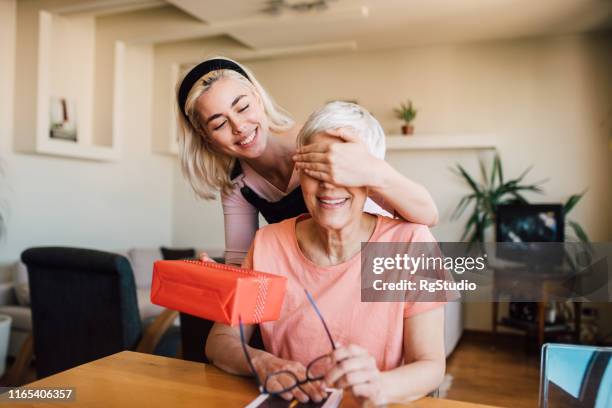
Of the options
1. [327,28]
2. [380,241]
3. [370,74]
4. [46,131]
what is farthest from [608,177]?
[46,131]

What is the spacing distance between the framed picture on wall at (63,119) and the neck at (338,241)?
4.12 metres

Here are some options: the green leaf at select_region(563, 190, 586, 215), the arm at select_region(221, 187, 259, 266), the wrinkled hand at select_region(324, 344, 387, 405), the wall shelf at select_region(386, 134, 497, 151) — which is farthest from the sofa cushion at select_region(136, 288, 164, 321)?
the green leaf at select_region(563, 190, 586, 215)

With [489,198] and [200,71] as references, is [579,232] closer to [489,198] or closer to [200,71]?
[489,198]

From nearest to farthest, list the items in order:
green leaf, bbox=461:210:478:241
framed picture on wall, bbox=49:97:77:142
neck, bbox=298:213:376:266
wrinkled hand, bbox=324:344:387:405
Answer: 1. wrinkled hand, bbox=324:344:387:405
2. neck, bbox=298:213:376:266
3. framed picture on wall, bbox=49:97:77:142
4. green leaf, bbox=461:210:478:241

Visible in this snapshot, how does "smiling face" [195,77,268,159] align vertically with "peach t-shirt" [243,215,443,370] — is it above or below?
above

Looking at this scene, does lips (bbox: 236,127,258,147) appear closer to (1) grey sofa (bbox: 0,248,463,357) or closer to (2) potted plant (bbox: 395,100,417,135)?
(1) grey sofa (bbox: 0,248,463,357)

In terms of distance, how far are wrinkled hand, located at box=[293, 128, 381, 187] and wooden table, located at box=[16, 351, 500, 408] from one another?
1.46 ft

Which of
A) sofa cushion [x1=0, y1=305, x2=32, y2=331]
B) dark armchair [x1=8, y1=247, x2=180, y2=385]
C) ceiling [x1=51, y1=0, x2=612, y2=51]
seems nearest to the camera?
dark armchair [x1=8, y1=247, x2=180, y2=385]

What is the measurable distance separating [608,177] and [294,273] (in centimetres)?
443

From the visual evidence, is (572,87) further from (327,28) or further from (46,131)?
(46,131)

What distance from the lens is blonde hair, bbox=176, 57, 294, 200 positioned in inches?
64.1

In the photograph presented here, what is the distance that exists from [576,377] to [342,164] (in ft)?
1.93

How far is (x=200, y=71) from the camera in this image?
151cm

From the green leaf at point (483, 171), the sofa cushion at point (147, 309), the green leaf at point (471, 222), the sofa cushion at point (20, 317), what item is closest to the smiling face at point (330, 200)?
the sofa cushion at point (147, 309)
